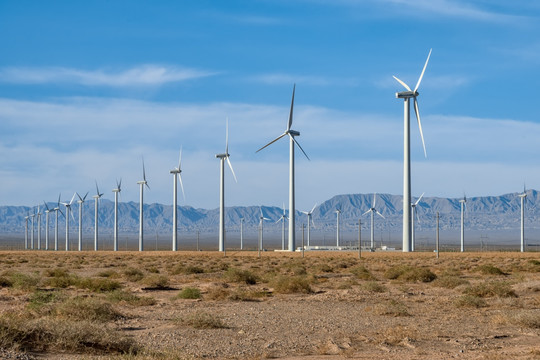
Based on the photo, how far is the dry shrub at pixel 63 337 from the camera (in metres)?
16.1

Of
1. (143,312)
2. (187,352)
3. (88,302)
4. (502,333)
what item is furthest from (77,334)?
(502,333)

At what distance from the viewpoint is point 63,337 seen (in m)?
16.4

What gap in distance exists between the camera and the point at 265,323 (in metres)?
23.8

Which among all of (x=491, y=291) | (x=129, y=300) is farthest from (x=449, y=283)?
(x=129, y=300)

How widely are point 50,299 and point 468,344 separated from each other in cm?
1555

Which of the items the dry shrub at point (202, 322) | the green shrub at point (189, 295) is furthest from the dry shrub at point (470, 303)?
the green shrub at point (189, 295)

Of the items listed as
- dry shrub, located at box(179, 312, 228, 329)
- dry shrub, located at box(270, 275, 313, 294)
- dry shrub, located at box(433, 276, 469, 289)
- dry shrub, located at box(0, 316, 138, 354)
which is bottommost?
dry shrub, located at box(433, 276, 469, 289)

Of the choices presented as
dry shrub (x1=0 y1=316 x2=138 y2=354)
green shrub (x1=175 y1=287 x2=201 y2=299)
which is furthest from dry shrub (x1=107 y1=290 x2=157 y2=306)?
dry shrub (x1=0 y1=316 x2=138 y2=354)

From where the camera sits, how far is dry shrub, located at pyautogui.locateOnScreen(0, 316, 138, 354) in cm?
1611

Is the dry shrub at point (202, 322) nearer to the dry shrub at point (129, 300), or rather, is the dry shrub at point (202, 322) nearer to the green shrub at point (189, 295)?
the dry shrub at point (129, 300)

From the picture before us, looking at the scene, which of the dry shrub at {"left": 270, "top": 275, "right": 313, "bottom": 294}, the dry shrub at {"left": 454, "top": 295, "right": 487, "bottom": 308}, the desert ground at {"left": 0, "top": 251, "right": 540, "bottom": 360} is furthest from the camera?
the dry shrub at {"left": 270, "top": 275, "right": 313, "bottom": 294}

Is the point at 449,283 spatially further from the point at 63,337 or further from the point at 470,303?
the point at 63,337

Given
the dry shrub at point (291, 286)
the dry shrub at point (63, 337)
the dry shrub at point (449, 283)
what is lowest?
the dry shrub at point (449, 283)

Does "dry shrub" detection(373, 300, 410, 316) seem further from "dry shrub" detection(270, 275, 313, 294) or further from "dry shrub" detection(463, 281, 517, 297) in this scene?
"dry shrub" detection(270, 275, 313, 294)
